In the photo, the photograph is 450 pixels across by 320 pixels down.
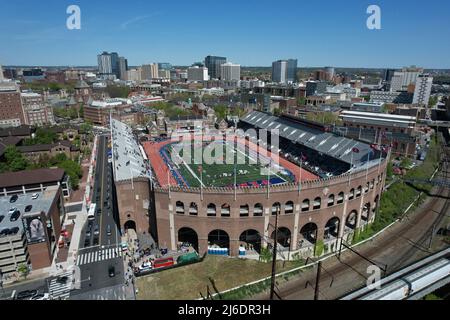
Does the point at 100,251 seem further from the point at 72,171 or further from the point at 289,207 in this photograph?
the point at 72,171

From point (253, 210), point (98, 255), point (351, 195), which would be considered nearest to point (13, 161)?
point (98, 255)

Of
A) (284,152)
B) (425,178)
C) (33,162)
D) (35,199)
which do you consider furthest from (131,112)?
(425,178)

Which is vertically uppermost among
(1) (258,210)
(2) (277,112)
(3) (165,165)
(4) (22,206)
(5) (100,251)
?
(2) (277,112)

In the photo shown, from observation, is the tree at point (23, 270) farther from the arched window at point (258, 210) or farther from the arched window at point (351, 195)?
the arched window at point (351, 195)

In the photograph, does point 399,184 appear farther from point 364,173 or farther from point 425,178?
point 364,173

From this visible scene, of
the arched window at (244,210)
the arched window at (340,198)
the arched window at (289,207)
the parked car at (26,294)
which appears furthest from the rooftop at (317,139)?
the parked car at (26,294)

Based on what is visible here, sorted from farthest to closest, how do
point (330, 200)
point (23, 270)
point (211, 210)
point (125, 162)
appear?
1. point (125, 162)
2. point (330, 200)
3. point (211, 210)
4. point (23, 270)

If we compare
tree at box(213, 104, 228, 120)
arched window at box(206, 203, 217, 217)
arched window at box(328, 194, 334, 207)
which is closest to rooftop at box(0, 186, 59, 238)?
arched window at box(206, 203, 217, 217)

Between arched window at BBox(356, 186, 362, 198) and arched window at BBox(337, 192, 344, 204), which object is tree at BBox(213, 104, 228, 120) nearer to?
arched window at BBox(356, 186, 362, 198)
